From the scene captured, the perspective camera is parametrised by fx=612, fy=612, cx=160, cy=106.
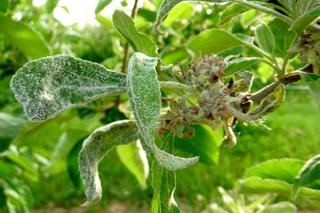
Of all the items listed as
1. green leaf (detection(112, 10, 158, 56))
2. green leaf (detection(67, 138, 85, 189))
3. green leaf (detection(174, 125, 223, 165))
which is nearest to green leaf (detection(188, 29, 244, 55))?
green leaf (detection(174, 125, 223, 165))

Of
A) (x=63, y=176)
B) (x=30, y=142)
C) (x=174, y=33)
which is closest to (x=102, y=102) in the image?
(x=174, y=33)

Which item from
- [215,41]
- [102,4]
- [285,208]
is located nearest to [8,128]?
[102,4]

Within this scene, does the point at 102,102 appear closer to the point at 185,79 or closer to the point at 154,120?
the point at 185,79

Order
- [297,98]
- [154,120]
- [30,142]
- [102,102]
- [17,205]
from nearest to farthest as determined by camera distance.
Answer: [154,120], [102,102], [30,142], [17,205], [297,98]

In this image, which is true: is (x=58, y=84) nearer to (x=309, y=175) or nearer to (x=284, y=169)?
(x=309, y=175)

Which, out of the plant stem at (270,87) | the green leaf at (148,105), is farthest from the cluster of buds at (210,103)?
the green leaf at (148,105)

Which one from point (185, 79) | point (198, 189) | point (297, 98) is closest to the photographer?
point (185, 79)

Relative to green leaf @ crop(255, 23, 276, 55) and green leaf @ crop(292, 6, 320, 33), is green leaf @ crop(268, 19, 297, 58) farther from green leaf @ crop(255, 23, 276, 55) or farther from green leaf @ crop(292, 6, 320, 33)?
green leaf @ crop(292, 6, 320, 33)
